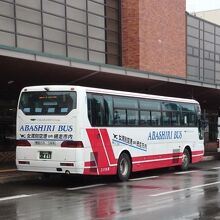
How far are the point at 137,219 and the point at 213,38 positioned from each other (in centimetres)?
3397

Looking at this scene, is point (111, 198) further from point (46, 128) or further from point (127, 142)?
Answer: point (127, 142)

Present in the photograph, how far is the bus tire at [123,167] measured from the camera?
16953 mm

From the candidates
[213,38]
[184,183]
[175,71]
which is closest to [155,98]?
[184,183]

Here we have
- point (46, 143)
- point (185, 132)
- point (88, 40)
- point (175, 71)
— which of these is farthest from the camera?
point (175, 71)

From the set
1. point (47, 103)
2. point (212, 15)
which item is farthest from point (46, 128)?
point (212, 15)

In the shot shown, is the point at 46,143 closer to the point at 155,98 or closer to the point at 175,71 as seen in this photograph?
the point at 155,98

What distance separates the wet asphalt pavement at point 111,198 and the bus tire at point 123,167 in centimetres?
27

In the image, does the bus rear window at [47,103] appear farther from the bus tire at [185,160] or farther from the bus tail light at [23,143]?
the bus tire at [185,160]

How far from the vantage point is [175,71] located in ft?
115

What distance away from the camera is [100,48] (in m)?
29.8

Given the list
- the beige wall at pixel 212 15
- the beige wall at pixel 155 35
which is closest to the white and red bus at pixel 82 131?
the beige wall at pixel 155 35

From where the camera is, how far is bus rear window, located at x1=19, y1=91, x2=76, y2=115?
15312mm

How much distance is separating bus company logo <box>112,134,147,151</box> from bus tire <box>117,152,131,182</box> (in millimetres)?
400

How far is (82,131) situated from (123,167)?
2.71m
